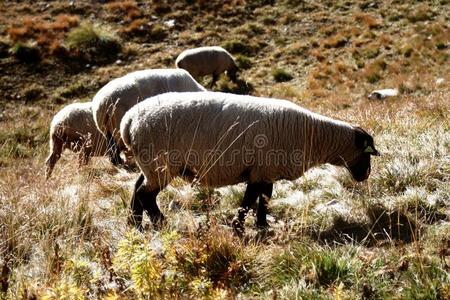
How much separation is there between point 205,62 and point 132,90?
10.00 metres

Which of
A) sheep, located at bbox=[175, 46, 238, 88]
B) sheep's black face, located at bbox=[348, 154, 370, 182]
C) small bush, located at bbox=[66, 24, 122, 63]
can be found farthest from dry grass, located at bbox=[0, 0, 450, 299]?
small bush, located at bbox=[66, 24, 122, 63]

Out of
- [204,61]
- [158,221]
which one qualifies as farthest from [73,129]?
[204,61]

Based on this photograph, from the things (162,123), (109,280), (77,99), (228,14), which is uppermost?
(162,123)

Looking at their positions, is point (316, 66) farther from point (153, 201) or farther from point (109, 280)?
point (109, 280)

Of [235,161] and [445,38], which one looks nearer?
[235,161]

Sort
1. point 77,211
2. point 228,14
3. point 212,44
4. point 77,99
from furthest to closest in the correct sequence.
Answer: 1. point 228,14
2. point 212,44
3. point 77,99
4. point 77,211

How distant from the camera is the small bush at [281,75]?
17.0 meters

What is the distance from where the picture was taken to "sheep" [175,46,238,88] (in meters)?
16.8

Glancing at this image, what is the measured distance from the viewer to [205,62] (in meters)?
17.1

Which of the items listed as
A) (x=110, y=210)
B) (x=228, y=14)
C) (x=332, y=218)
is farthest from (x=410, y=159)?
(x=228, y=14)

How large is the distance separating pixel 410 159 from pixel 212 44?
15180 millimetres

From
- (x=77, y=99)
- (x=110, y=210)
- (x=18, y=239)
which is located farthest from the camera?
(x=77, y=99)

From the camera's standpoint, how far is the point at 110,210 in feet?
17.0

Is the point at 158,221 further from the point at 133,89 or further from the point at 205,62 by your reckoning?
the point at 205,62
